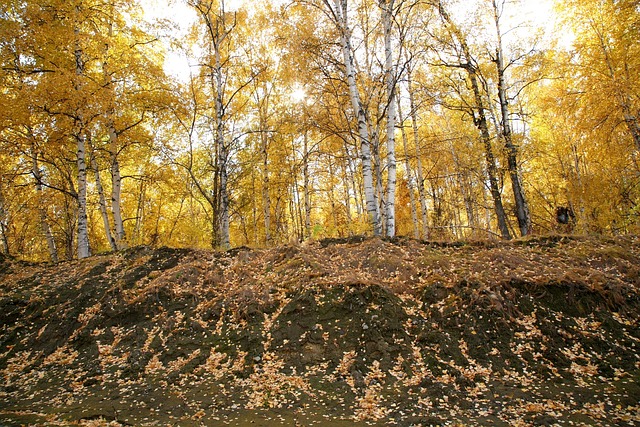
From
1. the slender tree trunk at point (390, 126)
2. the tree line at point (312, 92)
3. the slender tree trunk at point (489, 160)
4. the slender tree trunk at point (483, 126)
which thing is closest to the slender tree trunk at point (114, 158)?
the tree line at point (312, 92)

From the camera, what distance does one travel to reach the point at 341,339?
5.14 metres

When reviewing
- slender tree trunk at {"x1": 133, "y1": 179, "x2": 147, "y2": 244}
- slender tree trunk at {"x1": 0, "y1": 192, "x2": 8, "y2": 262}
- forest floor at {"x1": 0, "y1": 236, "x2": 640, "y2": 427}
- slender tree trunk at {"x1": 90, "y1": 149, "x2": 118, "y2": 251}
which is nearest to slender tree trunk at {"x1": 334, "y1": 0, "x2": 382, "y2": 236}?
forest floor at {"x1": 0, "y1": 236, "x2": 640, "y2": 427}

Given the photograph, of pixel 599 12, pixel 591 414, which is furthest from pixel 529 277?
pixel 599 12

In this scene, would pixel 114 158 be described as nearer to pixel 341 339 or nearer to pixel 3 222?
pixel 3 222

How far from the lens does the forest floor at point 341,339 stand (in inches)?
154

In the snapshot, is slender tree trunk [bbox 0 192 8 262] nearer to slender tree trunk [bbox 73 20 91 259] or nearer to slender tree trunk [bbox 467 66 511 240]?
slender tree trunk [bbox 73 20 91 259]

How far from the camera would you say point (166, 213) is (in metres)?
19.3

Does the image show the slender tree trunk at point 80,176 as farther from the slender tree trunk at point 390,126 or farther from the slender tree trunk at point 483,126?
the slender tree trunk at point 483,126

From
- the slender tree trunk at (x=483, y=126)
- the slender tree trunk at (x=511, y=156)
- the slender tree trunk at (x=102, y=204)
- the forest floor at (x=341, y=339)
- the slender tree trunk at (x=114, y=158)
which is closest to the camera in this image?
the forest floor at (x=341, y=339)

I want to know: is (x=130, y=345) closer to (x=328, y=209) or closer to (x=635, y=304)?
(x=635, y=304)

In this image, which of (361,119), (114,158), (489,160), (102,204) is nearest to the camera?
(361,119)

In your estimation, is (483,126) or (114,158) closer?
(114,158)

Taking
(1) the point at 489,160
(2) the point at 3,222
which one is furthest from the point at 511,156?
(2) the point at 3,222

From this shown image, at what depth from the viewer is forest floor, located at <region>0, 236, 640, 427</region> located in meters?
3.91
